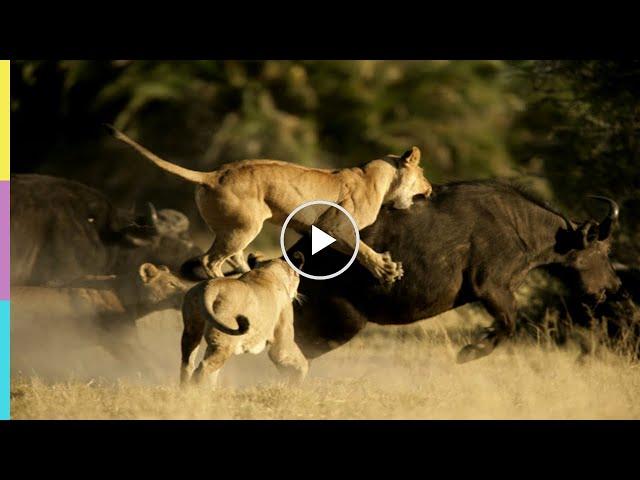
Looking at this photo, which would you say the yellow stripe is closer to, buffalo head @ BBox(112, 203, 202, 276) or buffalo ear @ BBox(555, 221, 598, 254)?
buffalo head @ BBox(112, 203, 202, 276)

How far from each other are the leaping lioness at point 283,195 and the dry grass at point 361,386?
93cm

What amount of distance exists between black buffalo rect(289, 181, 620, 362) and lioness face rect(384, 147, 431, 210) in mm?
179

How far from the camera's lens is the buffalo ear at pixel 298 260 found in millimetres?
8648

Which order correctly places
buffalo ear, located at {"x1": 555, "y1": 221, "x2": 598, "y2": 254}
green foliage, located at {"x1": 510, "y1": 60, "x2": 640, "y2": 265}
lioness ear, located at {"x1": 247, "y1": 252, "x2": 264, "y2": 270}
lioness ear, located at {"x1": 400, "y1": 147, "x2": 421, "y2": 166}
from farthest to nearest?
green foliage, located at {"x1": 510, "y1": 60, "x2": 640, "y2": 265} → buffalo ear, located at {"x1": 555, "y1": 221, "x2": 598, "y2": 254} → lioness ear, located at {"x1": 400, "y1": 147, "x2": 421, "y2": 166} → lioness ear, located at {"x1": 247, "y1": 252, "x2": 264, "y2": 270}

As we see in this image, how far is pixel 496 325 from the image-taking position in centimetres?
895

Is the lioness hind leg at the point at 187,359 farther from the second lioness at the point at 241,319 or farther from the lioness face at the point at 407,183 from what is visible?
the lioness face at the point at 407,183

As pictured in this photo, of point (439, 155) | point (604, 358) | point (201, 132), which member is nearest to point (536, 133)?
point (439, 155)

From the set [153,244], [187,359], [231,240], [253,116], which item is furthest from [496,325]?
[253,116]

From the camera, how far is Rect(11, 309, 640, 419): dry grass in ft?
25.7

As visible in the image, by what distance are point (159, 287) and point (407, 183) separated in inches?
87.9

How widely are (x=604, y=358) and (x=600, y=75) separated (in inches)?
140

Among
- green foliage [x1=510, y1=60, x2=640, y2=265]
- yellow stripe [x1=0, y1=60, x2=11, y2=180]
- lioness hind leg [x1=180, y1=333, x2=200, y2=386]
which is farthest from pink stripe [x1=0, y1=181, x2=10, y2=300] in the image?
green foliage [x1=510, y1=60, x2=640, y2=265]

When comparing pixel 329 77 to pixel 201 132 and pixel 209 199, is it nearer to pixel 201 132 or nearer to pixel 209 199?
pixel 201 132

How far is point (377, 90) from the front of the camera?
21.8m
